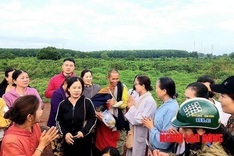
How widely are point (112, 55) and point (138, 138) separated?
166 ft

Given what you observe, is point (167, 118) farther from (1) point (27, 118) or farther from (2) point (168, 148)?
(1) point (27, 118)

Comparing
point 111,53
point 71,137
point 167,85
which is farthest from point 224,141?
point 111,53

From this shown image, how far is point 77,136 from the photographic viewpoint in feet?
12.2

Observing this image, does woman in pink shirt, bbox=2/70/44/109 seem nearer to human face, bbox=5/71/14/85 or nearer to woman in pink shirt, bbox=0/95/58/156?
human face, bbox=5/71/14/85

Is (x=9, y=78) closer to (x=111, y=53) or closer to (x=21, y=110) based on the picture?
(x=21, y=110)

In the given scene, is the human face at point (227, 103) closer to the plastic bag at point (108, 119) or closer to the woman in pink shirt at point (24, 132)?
the woman in pink shirt at point (24, 132)

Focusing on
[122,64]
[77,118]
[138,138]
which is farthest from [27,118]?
[122,64]

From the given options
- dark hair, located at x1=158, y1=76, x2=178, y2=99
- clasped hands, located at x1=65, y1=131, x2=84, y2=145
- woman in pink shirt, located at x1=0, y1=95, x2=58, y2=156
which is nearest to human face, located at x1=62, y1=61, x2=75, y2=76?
clasped hands, located at x1=65, y1=131, x2=84, y2=145

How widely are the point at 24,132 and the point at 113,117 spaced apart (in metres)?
1.88

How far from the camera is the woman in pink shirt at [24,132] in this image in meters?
2.44

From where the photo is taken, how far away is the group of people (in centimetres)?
205

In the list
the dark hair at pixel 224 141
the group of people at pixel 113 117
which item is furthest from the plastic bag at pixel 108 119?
the dark hair at pixel 224 141

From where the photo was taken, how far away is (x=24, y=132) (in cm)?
254

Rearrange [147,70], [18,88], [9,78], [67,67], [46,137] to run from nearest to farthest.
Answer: [46,137] < [18,88] < [67,67] < [9,78] < [147,70]
